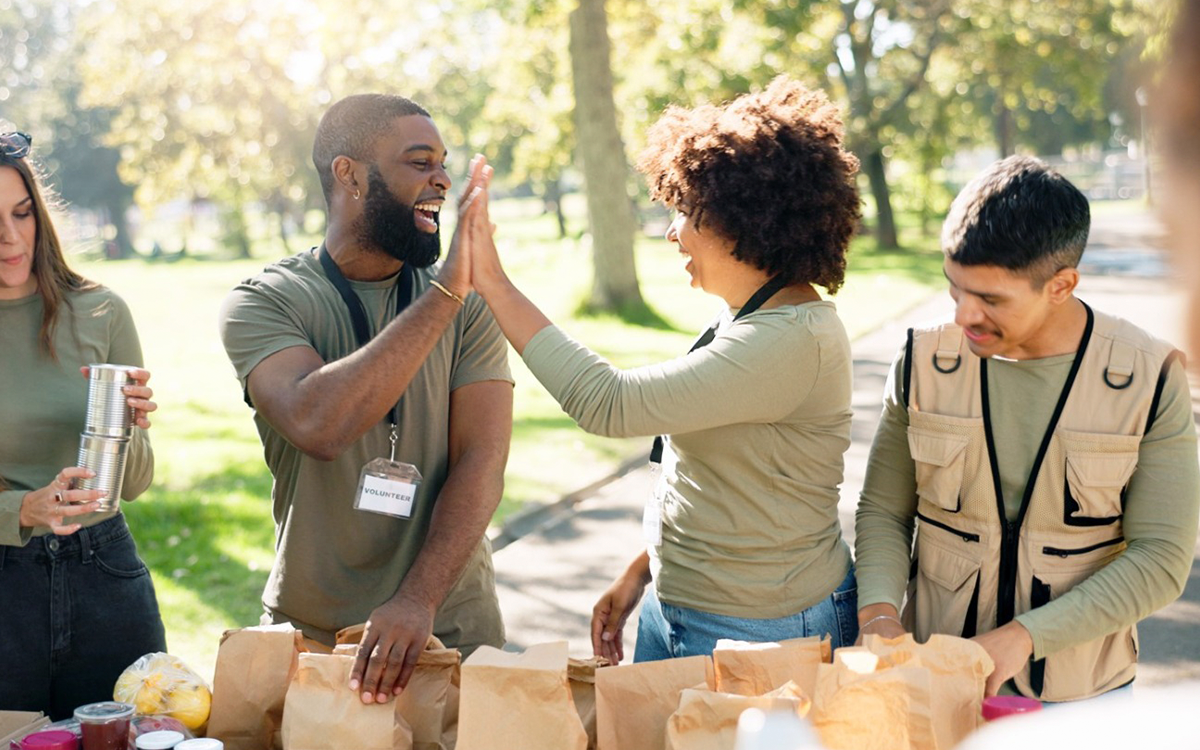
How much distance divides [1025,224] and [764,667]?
967 millimetres

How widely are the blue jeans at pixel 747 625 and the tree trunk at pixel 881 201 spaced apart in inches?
1248

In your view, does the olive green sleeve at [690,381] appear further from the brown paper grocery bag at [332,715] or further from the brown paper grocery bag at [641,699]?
the brown paper grocery bag at [332,715]

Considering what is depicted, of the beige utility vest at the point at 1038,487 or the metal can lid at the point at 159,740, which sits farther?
the beige utility vest at the point at 1038,487

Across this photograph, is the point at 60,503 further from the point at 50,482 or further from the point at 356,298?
the point at 356,298

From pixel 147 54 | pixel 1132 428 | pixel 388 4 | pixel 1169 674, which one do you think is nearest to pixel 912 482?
pixel 1132 428

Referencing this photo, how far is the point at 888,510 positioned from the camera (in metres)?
2.68

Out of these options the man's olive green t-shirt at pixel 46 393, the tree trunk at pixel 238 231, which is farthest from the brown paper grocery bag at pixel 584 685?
the tree trunk at pixel 238 231

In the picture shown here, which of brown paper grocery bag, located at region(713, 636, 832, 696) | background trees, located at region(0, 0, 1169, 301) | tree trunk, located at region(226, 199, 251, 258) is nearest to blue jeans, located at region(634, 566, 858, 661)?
brown paper grocery bag, located at region(713, 636, 832, 696)

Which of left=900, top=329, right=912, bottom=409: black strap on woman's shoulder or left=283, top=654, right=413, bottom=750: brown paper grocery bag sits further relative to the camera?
left=900, top=329, right=912, bottom=409: black strap on woman's shoulder

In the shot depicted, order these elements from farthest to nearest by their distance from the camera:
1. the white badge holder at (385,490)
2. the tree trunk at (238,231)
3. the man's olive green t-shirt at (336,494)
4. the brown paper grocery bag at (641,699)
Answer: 1. the tree trunk at (238,231)
2. the man's olive green t-shirt at (336,494)
3. the white badge holder at (385,490)
4. the brown paper grocery bag at (641,699)

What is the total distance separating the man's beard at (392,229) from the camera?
2.80 meters

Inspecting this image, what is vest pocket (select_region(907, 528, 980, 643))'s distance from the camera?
246 cm

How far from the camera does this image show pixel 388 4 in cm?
3641

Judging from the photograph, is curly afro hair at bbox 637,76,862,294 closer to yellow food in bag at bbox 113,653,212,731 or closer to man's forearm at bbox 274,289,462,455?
man's forearm at bbox 274,289,462,455
